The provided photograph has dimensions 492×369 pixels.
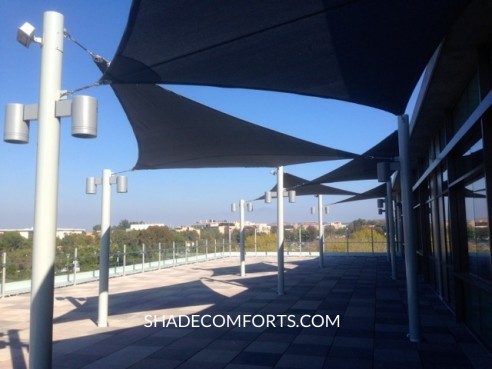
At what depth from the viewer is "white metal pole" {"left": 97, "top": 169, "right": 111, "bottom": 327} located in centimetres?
713

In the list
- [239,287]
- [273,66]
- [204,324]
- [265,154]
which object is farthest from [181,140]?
[239,287]

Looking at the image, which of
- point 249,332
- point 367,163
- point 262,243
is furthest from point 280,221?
point 262,243

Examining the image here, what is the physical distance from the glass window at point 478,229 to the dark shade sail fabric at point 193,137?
196 cm

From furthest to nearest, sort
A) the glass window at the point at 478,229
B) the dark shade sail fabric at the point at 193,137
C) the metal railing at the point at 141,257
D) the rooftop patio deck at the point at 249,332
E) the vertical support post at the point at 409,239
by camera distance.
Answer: the metal railing at the point at 141,257 → the dark shade sail fabric at the point at 193,137 → the vertical support post at the point at 409,239 → the glass window at the point at 478,229 → the rooftop patio deck at the point at 249,332

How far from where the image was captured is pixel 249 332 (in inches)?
258

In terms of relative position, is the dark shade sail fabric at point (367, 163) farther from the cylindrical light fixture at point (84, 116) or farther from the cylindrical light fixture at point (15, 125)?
the cylindrical light fixture at point (15, 125)

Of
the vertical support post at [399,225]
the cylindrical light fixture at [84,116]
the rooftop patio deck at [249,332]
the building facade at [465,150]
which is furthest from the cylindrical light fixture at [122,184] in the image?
the vertical support post at [399,225]

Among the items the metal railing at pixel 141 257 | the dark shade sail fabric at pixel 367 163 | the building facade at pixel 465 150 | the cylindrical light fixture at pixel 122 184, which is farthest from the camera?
the metal railing at pixel 141 257

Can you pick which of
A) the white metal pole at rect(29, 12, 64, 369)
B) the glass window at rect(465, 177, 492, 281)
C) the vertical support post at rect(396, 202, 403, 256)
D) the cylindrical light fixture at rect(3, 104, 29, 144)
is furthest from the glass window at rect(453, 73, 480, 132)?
the vertical support post at rect(396, 202, 403, 256)

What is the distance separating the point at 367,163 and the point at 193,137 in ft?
16.3

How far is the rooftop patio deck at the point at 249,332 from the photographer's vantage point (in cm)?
514

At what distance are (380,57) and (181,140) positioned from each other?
13.7 ft

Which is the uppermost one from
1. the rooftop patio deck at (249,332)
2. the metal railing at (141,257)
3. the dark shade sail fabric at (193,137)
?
the dark shade sail fabric at (193,137)

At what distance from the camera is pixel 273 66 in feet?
13.9
